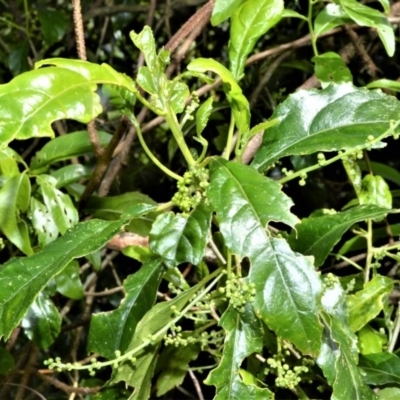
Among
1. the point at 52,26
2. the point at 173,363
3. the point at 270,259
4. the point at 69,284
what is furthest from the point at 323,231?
the point at 52,26

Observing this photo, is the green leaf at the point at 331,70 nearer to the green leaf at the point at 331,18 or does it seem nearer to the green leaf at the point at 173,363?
the green leaf at the point at 331,18

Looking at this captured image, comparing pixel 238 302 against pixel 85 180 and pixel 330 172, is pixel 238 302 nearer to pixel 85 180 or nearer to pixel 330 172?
pixel 85 180

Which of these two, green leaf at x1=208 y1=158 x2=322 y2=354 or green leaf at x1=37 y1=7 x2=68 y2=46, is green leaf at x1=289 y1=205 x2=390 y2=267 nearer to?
green leaf at x1=208 y1=158 x2=322 y2=354

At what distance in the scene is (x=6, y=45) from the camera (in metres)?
1.60

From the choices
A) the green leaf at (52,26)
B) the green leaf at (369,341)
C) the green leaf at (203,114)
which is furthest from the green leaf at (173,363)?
the green leaf at (52,26)

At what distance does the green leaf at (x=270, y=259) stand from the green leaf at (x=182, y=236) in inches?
2.5

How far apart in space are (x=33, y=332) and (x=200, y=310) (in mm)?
293

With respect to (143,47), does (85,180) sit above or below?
below

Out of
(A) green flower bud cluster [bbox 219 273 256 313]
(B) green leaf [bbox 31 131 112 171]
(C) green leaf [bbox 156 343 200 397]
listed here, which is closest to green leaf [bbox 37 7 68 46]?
(B) green leaf [bbox 31 131 112 171]

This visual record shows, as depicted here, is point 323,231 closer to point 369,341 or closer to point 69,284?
point 369,341

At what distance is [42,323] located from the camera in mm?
916

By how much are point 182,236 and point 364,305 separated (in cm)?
27

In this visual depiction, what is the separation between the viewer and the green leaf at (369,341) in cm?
A: 81

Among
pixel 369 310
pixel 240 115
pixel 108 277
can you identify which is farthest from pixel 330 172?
pixel 240 115
